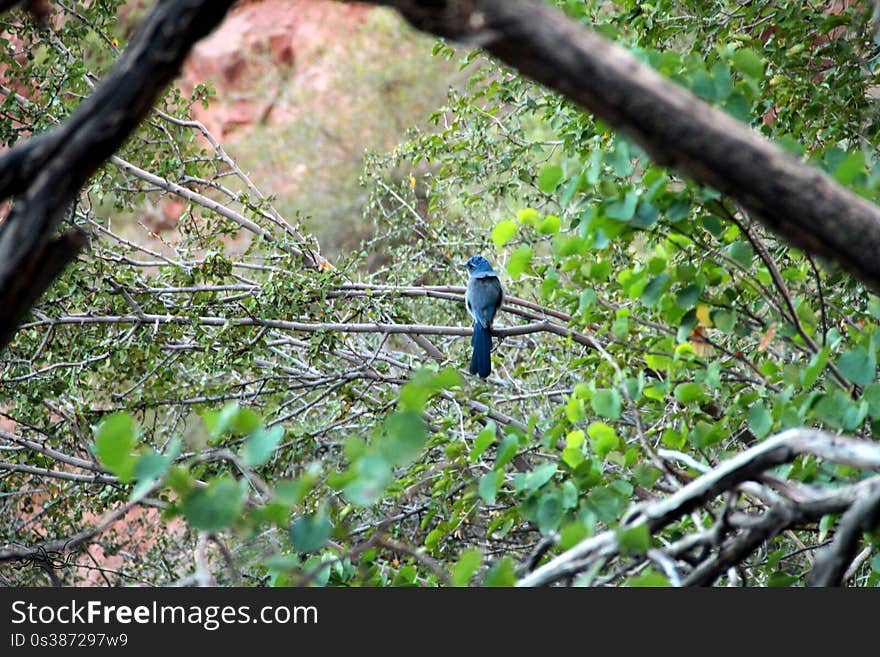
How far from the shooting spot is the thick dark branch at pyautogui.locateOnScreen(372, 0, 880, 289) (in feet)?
4.38

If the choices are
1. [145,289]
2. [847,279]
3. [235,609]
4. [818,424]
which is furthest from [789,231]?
[145,289]

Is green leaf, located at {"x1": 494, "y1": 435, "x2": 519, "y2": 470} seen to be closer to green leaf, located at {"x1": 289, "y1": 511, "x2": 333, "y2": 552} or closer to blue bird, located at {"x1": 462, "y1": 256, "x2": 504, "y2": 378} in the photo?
green leaf, located at {"x1": 289, "y1": 511, "x2": 333, "y2": 552}

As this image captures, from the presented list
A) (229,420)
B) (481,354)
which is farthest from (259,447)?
(481,354)

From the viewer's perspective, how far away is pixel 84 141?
1.37m

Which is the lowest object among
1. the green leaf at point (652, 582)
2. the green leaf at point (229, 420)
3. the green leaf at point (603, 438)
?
the green leaf at point (652, 582)

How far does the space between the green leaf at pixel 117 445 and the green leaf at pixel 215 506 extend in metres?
0.10

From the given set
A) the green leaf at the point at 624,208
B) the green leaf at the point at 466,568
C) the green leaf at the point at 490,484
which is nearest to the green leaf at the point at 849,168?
the green leaf at the point at 624,208

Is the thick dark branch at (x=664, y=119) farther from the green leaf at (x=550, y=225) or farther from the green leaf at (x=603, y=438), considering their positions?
the green leaf at (x=550, y=225)

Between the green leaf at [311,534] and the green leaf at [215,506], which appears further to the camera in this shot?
the green leaf at [311,534]

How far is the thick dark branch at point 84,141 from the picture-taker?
136cm

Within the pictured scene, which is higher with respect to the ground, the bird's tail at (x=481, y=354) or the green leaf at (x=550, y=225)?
the bird's tail at (x=481, y=354)

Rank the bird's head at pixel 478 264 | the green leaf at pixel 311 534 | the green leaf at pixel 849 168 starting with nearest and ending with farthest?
1. the green leaf at pixel 311 534
2. the green leaf at pixel 849 168
3. the bird's head at pixel 478 264

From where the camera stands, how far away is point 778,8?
11.4 ft

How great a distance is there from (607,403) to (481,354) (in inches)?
84.3
